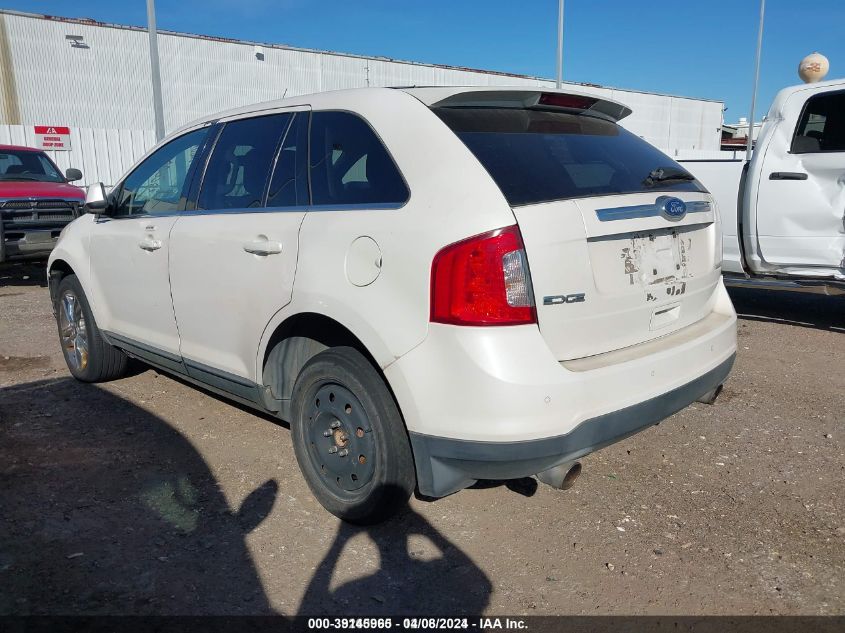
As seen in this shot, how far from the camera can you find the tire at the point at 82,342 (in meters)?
4.88

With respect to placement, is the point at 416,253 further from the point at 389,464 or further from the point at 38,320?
the point at 38,320

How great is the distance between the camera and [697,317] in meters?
3.23

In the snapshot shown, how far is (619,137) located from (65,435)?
139 inches

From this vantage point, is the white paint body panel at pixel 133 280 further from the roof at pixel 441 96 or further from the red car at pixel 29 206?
the red car at pixel 29 206

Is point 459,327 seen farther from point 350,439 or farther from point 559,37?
point 559,37

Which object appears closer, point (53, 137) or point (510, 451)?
point (510, 451)

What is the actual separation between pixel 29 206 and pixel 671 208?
367 inches

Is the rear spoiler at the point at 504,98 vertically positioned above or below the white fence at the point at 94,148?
below

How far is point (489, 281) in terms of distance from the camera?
2.43 meters

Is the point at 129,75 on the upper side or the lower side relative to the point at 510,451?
upper

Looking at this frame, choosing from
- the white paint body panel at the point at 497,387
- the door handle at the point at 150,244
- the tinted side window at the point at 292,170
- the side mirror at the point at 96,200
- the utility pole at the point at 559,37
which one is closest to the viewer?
the white paint body panel at the point at 497,387

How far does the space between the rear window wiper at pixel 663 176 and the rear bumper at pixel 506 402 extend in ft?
2.75

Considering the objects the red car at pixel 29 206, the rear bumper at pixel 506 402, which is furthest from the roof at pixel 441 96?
the red car at pixel 29 206

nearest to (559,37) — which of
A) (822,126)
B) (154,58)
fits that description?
(154,58)
